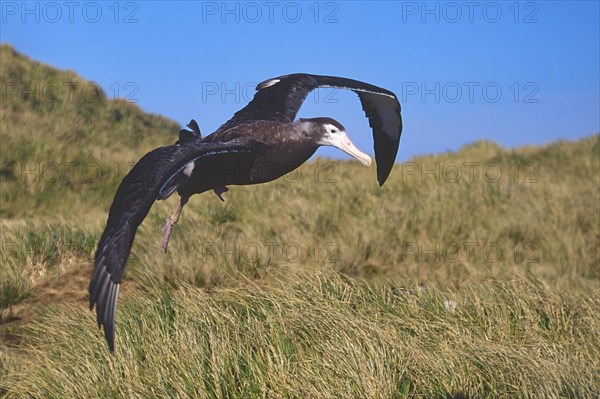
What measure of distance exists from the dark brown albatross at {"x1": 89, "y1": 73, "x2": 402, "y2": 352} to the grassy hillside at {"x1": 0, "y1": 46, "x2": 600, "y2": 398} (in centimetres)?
194

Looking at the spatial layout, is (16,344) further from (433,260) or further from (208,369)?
(433,260)

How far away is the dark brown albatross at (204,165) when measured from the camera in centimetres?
200

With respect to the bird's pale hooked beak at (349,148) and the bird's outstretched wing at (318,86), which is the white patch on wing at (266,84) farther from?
the bird's pale hooked beak at (349,148)

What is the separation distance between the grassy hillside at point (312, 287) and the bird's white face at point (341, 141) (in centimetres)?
185

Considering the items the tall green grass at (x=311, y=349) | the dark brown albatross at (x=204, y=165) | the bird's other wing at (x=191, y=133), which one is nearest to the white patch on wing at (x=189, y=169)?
the dark brown albatross at (x=204, y=165)

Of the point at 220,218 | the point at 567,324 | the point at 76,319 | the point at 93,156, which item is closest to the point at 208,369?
the point at 76,319

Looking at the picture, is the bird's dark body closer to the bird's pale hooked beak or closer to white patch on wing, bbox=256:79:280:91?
the bird's pale hooked beak

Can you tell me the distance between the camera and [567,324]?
5.74m

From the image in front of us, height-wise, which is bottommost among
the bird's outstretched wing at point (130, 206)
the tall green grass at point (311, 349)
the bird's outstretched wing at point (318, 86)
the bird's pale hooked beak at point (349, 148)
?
the tall green grass at point (311, 349)

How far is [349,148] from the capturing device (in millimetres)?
2443

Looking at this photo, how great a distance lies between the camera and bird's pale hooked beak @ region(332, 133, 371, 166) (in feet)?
7.70

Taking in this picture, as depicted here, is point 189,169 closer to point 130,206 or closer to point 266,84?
point 130,206

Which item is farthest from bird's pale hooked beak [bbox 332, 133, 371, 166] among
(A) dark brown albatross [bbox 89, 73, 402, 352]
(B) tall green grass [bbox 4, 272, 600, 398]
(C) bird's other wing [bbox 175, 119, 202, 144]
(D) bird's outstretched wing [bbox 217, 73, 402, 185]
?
(B) tall green grass [bbox 4, 272, 600, 398]

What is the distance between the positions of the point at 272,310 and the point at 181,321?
60 cm
